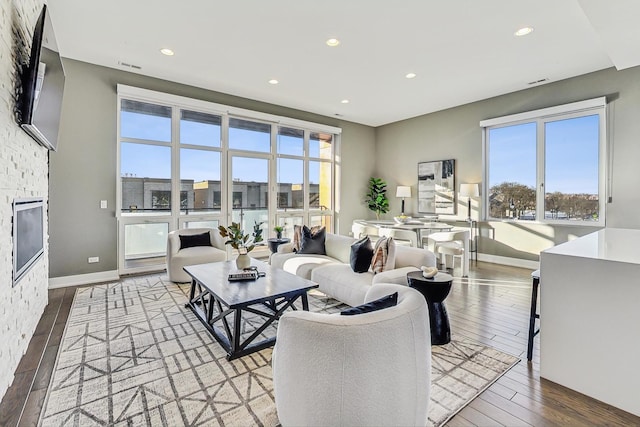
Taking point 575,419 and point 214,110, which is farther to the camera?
point 214,110

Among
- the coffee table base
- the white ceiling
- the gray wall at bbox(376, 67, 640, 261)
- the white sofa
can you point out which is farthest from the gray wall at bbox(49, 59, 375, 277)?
the gray wall at bbox(376, 67, 640, 261)

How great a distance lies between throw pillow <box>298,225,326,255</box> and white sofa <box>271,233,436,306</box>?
0.11 meters

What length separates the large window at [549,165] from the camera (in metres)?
4.80

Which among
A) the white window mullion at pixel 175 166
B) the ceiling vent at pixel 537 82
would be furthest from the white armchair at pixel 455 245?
the white window mullion at pixel 175 166

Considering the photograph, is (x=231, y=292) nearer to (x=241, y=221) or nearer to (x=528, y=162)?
(x=241, y=221)

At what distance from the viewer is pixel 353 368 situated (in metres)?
1.23

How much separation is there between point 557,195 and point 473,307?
10.5 feet

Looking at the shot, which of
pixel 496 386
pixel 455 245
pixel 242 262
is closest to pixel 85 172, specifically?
pixel 242 262

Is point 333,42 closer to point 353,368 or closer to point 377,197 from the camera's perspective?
point 353,368

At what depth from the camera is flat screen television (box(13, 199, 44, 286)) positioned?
2247 mm

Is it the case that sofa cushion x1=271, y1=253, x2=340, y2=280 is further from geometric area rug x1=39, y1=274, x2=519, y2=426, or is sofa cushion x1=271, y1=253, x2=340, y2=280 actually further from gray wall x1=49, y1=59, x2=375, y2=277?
gray wall x1=49, y1=59, x2=375, y2=277

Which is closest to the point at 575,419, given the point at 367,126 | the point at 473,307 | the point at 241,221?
the point at 473,307

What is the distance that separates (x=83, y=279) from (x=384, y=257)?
175 inches

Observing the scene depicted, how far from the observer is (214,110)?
561cm
